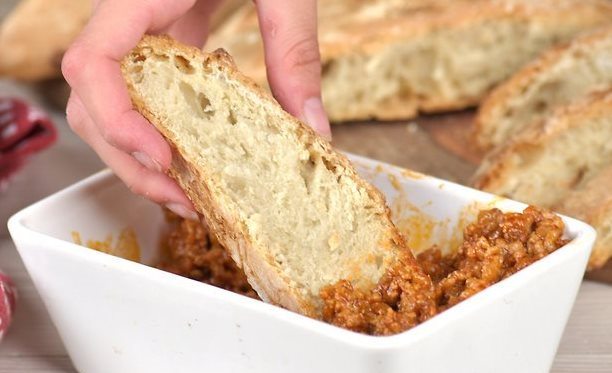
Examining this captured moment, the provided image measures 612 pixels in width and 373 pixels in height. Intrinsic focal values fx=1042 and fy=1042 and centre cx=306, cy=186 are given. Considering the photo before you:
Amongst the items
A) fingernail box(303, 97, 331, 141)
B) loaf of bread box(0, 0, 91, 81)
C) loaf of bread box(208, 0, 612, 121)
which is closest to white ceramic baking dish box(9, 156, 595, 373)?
fingernail box(303, 97, 331, 141)

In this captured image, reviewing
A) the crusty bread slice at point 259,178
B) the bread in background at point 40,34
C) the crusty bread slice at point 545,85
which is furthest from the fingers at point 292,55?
the bread in background at point 40,34

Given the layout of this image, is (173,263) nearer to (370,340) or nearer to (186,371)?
(186,371)

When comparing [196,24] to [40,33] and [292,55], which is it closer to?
[292,55]

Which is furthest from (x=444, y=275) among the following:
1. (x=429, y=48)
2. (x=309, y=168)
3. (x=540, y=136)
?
(x=429, y=48)

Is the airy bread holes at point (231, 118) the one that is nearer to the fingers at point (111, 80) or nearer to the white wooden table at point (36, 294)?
the fingers at point (111, 80)

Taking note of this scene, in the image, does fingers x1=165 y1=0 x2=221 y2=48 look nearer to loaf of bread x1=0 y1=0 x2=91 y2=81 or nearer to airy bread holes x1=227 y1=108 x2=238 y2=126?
airy bread holes x1=227 y1=108 x2=238 y2=126

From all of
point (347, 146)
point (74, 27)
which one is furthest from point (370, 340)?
point (74, 27)
